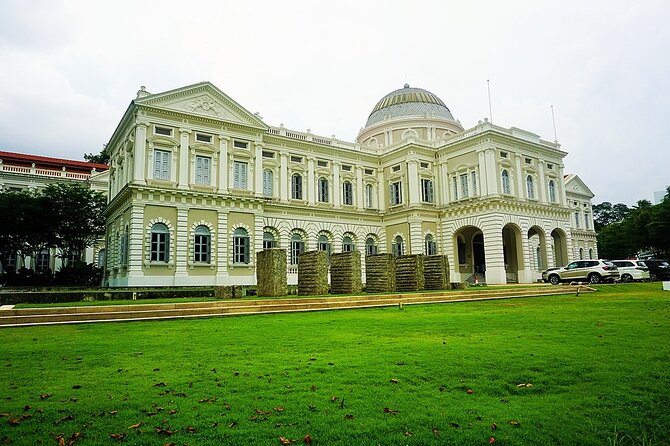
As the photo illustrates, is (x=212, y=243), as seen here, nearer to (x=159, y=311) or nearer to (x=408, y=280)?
(x=408, y=280)

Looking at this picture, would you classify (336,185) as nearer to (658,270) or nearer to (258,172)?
(258,172)

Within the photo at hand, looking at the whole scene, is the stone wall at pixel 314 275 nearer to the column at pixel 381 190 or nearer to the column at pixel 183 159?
the column at pixel 183 159

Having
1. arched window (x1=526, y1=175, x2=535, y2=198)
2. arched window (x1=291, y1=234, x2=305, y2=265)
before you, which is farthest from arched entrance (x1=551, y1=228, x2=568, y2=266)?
arched window (x1=291, y1=234, x2=305, y2=265)

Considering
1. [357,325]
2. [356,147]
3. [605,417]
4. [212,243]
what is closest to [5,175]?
[212,243]

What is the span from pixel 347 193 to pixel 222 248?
13.3m

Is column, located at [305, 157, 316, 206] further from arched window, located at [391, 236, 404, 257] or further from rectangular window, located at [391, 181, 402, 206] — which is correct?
arched window, located at [391, 236, 404, 257]

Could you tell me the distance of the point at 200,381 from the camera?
16.8 feet

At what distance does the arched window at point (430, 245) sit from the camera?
121 feet

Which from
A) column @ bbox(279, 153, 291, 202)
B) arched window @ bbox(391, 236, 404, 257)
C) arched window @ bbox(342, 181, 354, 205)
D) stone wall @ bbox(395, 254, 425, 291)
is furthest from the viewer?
arched window @ bbox(342, 181, 354, 205)

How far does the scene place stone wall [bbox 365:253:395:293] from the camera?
2266 cm

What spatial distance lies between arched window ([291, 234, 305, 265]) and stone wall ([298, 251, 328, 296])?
1332cm

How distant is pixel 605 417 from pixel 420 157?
3532 centimetres

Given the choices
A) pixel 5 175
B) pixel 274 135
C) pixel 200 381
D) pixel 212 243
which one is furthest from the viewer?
pixel 5 175

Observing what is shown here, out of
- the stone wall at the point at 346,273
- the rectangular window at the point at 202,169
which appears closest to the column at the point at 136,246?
the rectangular window at the point at 202,169
